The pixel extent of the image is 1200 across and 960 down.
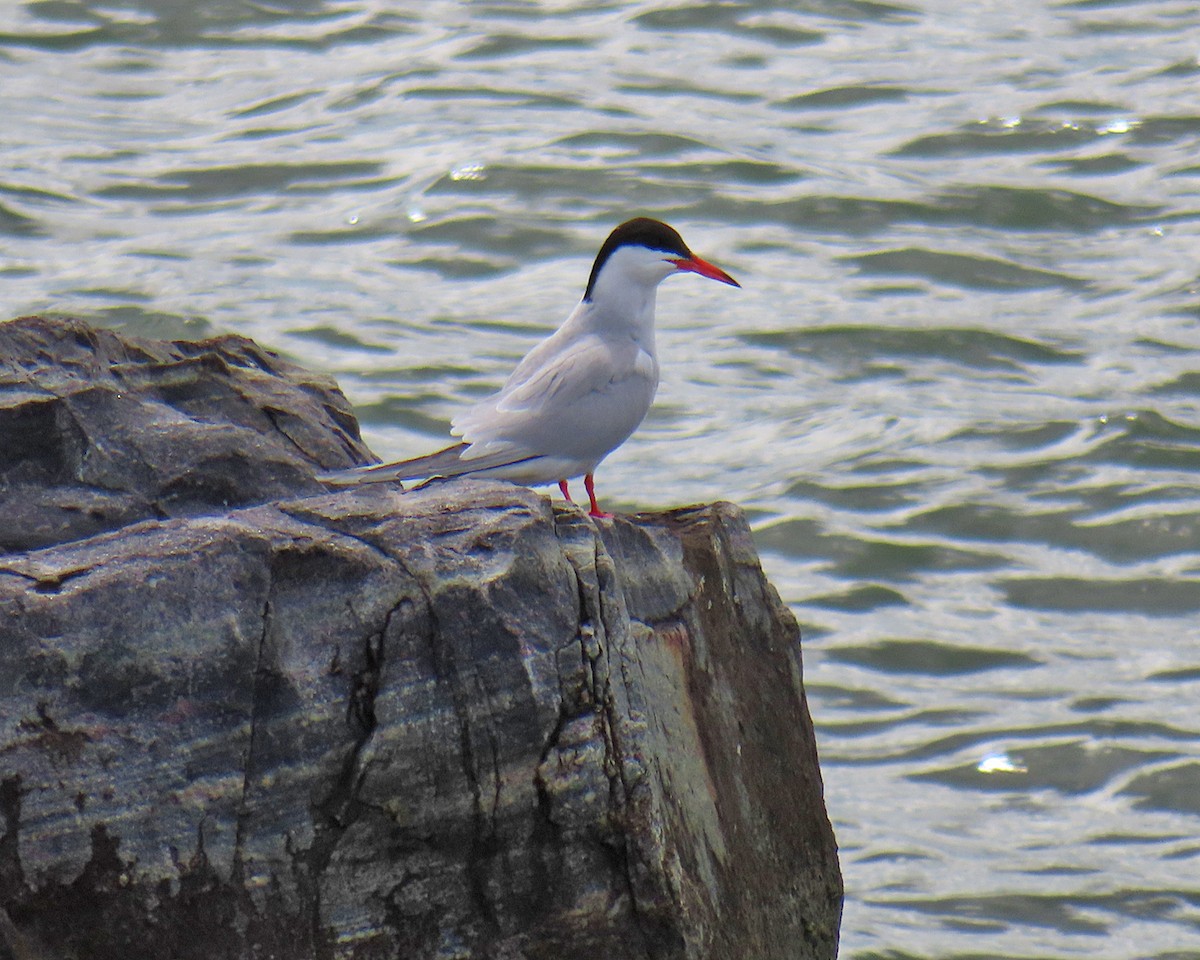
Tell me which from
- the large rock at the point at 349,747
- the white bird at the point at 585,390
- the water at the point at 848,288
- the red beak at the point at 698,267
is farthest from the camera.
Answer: the water at the point at 848,288

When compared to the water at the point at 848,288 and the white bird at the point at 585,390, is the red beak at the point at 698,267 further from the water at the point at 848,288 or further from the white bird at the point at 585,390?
the water at the point at 848,288

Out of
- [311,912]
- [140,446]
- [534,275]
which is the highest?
[140,446]

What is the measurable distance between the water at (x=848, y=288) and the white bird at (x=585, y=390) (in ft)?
6.01

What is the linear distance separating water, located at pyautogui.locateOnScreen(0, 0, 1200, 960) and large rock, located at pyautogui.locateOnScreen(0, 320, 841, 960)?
2536mm

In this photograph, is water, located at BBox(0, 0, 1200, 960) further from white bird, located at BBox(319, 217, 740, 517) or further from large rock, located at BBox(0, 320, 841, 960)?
large rock, located at BBox(0, 320, 841, 960)

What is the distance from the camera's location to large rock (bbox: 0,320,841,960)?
3.06m

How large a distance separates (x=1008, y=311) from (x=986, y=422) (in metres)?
1.36

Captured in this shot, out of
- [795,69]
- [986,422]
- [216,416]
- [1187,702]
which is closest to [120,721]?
[216,416]

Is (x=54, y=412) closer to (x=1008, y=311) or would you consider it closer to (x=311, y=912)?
(x=311, y=912)

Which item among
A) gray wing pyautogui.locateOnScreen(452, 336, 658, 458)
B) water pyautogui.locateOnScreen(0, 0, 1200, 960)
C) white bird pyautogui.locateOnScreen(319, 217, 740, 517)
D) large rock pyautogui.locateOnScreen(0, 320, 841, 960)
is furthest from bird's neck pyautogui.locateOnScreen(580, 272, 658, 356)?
large rock pyautogui.locateOnScreen(0, 320, 841, 960)

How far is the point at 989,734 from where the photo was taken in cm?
689

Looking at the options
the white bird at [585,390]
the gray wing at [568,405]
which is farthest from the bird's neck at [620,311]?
the gray wing at [568,405]

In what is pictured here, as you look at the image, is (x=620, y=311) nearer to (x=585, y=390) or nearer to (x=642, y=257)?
(x=642, y=257)

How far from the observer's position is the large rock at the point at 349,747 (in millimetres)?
3057
